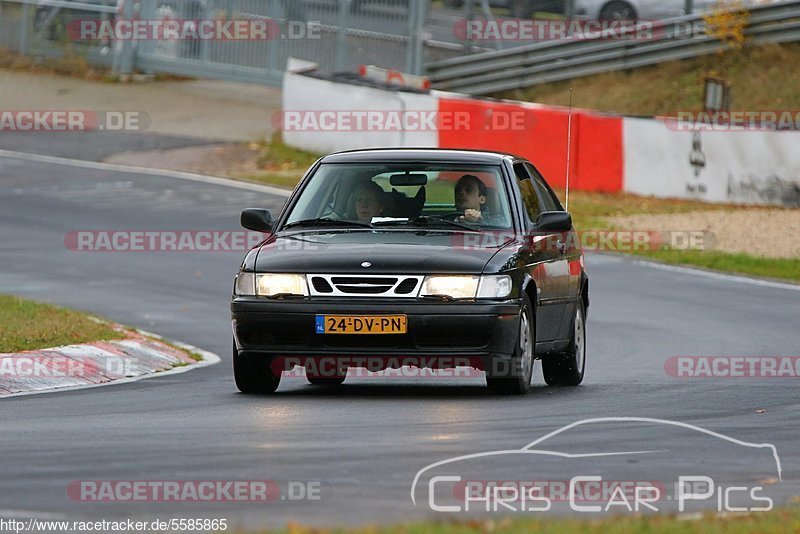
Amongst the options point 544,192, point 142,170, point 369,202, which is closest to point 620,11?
point 142,170

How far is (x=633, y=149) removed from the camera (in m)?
27.0

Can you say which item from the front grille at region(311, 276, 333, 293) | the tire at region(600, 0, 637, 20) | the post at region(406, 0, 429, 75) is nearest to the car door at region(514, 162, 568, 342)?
the front grille at region(311, 276, 333, 293)

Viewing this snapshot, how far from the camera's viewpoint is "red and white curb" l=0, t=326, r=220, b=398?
11688 mm

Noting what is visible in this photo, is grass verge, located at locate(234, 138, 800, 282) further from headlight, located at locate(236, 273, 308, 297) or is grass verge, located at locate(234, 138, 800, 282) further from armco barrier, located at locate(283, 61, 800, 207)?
headlight, located at locate(236, 273, 308, 297)

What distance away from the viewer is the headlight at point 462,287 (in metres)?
10.2

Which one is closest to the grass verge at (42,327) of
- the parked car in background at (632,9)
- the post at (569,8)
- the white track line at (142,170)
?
the white track line at (142,170)

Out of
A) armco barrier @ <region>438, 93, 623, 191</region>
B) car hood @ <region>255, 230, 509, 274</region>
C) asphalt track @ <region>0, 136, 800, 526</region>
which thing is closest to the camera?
asphalt track @ <region>0, 136, 800, 526</region>

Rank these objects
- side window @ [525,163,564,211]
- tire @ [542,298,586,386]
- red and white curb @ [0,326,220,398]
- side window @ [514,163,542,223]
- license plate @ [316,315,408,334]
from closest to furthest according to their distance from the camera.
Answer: license plate @ [316,315,408,334], side window @ [514,163,542,223], red and white curb @ [0,326,220,398], tire @ [542,298,586,386], side window @ [525,163,564,211]

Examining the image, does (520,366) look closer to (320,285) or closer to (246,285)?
(320,285)

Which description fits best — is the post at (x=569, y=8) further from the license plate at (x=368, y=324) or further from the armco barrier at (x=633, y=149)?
the license plate at (x=368, y=324)

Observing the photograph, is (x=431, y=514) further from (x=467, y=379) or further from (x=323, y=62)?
(x=323, y=62)

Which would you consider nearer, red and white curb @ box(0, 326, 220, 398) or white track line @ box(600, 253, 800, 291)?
red and white curb @ box(0, 326, 220, 398)

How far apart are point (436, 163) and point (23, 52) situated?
1219 inches

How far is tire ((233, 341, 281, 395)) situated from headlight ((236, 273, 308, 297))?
0.46 metres
